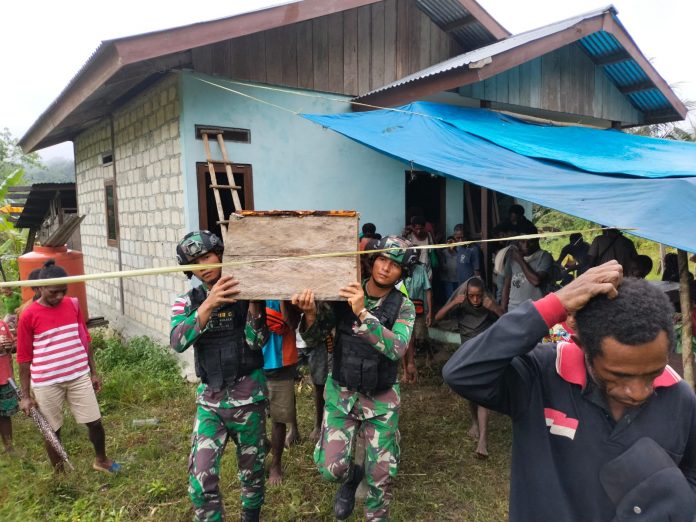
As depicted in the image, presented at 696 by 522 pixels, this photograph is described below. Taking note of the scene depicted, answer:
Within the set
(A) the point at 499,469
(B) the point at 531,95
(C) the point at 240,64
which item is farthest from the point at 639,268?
(C) the point at 240,64

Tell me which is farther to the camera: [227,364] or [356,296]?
[227,364]

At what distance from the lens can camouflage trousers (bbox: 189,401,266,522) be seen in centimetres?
241

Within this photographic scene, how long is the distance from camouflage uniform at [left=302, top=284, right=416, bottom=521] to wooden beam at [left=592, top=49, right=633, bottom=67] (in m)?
5.21

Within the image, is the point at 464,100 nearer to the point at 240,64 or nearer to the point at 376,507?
the point at 240,64

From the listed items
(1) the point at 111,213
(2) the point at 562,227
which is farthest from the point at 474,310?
(2) the point at 562,227

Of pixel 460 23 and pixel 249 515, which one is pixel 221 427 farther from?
pixel 460 23

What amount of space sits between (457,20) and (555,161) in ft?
12.0

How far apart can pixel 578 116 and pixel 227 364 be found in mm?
6334

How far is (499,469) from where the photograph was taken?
3.55m

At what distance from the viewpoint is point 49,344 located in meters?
3.30

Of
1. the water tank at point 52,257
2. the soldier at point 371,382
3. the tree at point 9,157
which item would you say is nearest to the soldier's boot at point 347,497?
the soldier at point 371,382

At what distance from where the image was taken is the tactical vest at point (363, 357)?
2.55 m

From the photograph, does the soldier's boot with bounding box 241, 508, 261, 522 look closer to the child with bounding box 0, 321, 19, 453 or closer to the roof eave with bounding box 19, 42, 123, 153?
the child with bounding box 0, 321, 19, 453

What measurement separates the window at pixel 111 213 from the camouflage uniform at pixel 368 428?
5372 mm
